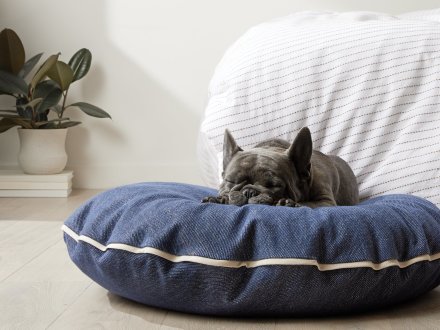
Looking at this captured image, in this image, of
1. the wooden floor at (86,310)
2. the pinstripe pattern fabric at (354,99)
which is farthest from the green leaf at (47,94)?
the wooden floor at (86,310)

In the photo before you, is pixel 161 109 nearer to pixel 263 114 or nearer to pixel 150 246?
pixel 263 114

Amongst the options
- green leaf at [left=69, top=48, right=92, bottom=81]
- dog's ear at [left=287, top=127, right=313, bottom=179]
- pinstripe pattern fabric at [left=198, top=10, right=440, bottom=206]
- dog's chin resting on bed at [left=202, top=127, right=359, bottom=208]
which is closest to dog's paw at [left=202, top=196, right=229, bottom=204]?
dog's chin resting on bed at [left=202, top=127, right=359, bottom=208]

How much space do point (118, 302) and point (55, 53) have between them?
2.62 m

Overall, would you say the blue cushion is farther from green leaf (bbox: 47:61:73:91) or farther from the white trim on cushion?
green leaf (bbox: 47:61:73:91)

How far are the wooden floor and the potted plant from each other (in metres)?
1.57

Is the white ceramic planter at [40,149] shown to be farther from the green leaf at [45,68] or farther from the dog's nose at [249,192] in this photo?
the dog's nose at [249,192]

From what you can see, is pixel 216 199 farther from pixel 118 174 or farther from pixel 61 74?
pixel 118 174

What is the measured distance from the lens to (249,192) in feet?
6.63

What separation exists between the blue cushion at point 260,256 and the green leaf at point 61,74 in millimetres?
2186

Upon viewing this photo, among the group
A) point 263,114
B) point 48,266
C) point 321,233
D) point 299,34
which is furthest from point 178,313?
point 299,34

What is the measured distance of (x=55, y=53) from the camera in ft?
14.3

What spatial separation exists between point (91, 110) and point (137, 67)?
1.25 ft

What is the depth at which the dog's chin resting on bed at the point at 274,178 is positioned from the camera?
2021 mm

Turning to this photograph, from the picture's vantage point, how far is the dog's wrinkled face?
2018mm
